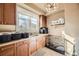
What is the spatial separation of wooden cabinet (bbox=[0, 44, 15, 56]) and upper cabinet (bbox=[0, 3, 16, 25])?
0.39 meters

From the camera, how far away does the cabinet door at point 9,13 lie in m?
1.53

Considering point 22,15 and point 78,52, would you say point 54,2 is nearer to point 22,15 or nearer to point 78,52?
point 22,15

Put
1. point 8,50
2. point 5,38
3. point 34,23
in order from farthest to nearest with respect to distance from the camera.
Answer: point 34,23
point 5,38
point 8,50

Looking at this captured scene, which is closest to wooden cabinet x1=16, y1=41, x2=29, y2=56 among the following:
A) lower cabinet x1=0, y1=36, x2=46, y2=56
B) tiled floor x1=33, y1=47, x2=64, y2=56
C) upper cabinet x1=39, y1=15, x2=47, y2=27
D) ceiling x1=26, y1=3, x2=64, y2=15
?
lower cabinet x1=0, y1=36, x2=46, y2=56

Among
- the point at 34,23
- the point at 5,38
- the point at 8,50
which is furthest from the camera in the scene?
the point at 34,23

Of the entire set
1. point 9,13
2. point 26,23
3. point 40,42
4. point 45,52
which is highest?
point 9,13

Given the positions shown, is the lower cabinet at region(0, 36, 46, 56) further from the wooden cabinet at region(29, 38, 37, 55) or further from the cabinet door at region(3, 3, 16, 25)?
the cabinet door at region(3, 3, 16, 25)

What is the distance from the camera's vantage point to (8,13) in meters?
1.57

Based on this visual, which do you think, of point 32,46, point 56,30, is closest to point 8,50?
point 32,46

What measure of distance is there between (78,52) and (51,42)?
0.42m

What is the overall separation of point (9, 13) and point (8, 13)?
16mm

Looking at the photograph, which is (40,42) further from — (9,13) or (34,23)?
(9,13)

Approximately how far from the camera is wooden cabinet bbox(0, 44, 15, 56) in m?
1.38

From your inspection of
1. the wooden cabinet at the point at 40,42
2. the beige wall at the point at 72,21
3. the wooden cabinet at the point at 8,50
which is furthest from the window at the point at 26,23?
the beige wall at the point at 72,21
